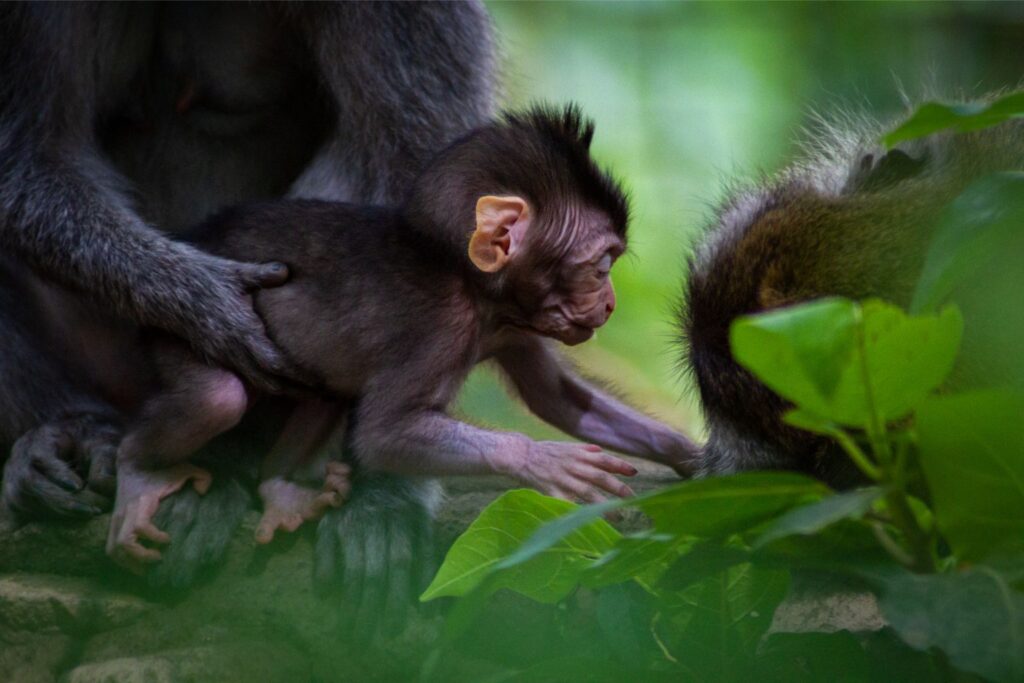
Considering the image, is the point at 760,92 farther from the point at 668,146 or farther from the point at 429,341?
the point at 429,341

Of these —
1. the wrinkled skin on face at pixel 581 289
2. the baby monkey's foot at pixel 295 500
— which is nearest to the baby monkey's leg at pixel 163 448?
the baby monkey's foot at pixel 295 500

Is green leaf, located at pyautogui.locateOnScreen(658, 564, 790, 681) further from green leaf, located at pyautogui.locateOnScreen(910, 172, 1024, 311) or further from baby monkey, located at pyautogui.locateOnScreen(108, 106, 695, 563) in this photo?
baby monkey, located at pyautogui.locateOnScreen(108, 106, 695, 563)

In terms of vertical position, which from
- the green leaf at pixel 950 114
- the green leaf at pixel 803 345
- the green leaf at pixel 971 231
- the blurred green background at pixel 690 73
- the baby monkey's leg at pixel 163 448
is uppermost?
the blurred green background at pixel 690 73

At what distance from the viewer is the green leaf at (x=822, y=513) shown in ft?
4.61

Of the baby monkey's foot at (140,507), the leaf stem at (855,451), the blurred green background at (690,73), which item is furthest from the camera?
the blurred green background at (690,73)

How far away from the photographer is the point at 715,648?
1.86m

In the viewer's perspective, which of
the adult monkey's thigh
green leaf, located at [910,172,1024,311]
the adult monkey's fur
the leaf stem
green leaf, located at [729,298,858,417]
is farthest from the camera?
the adult monkey's thigh

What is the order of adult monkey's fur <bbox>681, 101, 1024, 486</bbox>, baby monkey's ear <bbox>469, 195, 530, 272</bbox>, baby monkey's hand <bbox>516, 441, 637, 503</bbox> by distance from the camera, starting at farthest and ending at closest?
1. baby monkey's ear <bbox>469, 195, 530, 272</bbox>
2. baby monkey's hand <bbox>516, 441, 637, 503</bbox>
3. adult monkey's fur <bbox>681, 101, 1024, 486</bbox>

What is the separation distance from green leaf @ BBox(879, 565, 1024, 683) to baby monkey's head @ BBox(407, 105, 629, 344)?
125 centimetres

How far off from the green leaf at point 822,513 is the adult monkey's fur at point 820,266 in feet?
1.77

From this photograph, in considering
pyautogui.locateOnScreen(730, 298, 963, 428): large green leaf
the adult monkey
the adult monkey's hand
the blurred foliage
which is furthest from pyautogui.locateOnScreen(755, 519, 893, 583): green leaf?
the adult monkey's hand

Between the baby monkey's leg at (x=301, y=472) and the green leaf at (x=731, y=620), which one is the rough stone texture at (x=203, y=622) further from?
the green leaf at (x=731, y=620)

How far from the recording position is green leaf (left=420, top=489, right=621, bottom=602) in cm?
185

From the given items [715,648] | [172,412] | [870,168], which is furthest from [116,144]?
[715,648]
